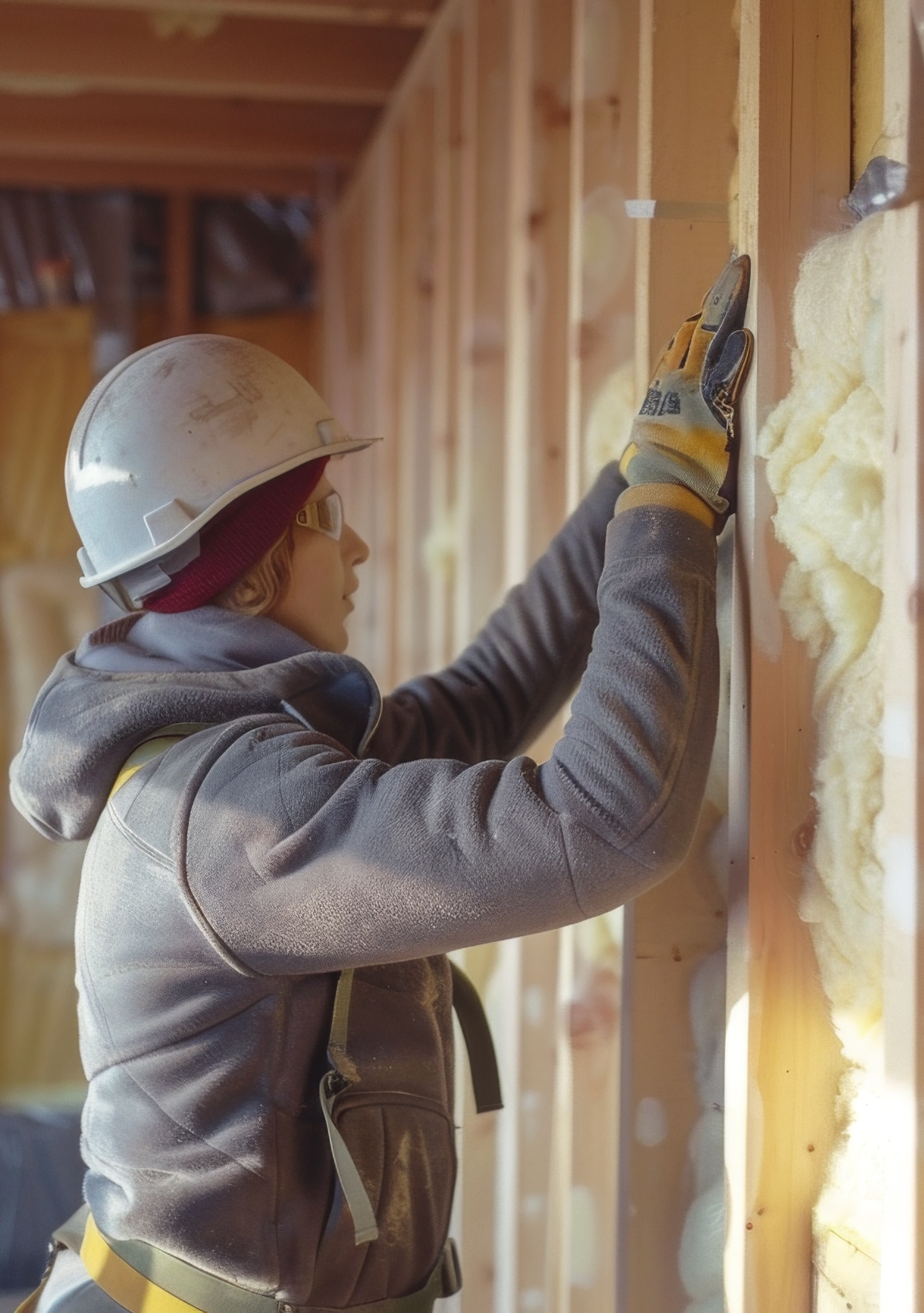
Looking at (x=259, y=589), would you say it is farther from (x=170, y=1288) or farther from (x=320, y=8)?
(x=320, y=8)

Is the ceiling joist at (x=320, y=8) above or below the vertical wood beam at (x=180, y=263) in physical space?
above

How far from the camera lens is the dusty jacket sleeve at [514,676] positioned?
1705 millimetres

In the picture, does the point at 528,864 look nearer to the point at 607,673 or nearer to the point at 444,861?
the point at 444,861

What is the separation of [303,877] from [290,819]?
53mm

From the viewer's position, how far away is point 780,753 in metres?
1.27

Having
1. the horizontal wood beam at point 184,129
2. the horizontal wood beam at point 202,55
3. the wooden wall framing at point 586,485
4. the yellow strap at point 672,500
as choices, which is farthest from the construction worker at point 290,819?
the horizontal wood beam at point 184,129

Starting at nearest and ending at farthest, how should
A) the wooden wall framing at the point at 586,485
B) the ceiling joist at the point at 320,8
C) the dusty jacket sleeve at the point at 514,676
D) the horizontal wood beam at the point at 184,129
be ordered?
the wooden wall framing at the point at 586,485
the dusty jacket sleeve at the point at 514,676
the ceiling joist at the point at 320,8
the horizontal wood beam at the point at 184,129

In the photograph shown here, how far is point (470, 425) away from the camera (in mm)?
2646

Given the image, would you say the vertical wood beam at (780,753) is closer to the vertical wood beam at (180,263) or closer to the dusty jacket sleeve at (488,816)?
the dusty jacket sleeve at (488,816)

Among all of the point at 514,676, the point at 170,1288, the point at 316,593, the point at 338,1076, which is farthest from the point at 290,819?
the point at 514,676

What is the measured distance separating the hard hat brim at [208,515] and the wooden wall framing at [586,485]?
1.37 ft

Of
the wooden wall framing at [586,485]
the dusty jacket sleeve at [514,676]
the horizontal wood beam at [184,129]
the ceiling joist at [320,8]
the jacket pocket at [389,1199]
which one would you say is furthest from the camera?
the horizontal wood beam at [184,129]

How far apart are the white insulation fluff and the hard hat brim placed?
0.46 m

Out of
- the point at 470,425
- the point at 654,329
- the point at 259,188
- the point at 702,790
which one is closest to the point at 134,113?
the point at 259,188
